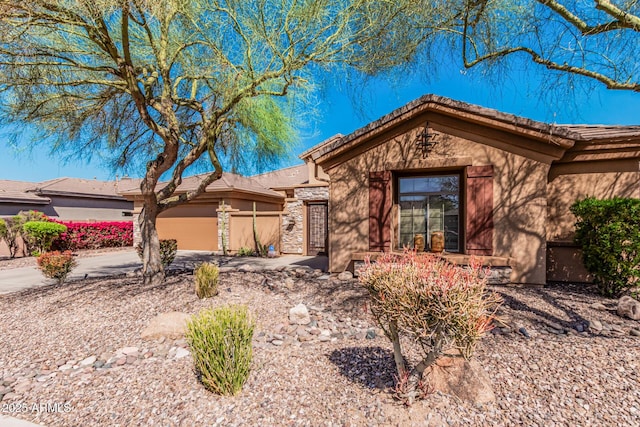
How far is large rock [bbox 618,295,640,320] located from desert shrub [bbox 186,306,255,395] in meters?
5.74

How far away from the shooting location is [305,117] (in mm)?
7516

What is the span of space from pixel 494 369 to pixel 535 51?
5.20 m

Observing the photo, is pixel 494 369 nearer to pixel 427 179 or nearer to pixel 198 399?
pixel 198 399

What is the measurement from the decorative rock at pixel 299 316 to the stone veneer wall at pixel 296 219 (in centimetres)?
869

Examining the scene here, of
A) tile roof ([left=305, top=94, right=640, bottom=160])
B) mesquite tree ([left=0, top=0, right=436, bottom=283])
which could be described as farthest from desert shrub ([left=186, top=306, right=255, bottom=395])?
tile roof ([left=305, top=94, right=640, bottom=160])

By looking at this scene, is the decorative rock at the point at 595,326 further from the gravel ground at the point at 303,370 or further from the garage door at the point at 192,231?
the garage door at the point at 192,231

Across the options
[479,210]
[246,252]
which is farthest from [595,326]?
[246,252]

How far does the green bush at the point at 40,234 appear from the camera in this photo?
13422 mm

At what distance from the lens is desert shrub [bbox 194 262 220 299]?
5828mm

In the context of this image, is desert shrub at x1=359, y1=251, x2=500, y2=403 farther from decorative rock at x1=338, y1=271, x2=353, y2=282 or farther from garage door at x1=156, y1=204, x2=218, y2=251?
garage door at x1=156, y1=204, x2=218, y2=251

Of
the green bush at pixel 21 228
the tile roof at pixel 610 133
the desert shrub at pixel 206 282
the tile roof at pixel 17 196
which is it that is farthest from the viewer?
the tile roof at pixel 17 196

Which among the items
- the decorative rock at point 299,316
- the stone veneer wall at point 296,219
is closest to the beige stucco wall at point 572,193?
the decorative rock at point 299,316

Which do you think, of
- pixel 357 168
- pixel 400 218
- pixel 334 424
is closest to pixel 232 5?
pixel 357 168

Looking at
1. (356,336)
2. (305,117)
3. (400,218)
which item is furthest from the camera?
Answer: (400,218)
